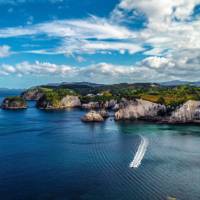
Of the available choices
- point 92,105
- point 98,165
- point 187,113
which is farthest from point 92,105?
point 98,165

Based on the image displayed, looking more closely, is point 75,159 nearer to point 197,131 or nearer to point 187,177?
point 187,177

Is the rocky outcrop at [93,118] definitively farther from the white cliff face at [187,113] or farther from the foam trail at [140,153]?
the foam trail at [140,153]

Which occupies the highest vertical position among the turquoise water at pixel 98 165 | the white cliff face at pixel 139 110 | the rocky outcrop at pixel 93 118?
the white cliff face at pixel 139 110

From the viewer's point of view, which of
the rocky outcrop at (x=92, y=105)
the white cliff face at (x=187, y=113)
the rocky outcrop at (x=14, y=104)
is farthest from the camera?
the rocky outcrop at (x=14, y=104)

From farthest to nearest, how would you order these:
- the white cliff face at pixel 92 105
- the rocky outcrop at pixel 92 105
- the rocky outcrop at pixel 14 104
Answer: the rocky outcrop at pixel 14 104 → the white cliff face at pixel 92 105 → the rocky outcrop at pixel 92 105

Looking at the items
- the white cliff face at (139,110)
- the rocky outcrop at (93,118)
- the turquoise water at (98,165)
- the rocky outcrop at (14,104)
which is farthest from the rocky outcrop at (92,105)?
the turquoise water at (98,165)

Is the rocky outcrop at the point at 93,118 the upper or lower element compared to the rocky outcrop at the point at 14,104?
lower

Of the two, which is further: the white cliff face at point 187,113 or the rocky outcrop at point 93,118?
the rocky outcrop at point 93,118

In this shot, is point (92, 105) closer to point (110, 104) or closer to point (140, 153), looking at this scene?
point (110, 104)
